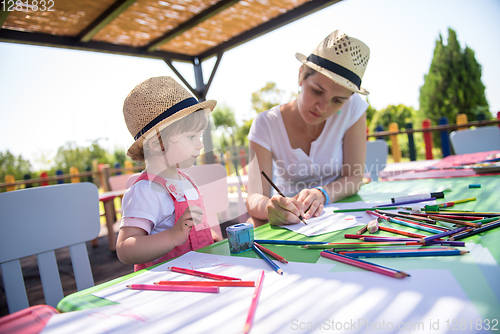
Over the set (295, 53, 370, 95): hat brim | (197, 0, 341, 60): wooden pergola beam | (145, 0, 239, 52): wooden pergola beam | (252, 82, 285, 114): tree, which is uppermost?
(252, 82, 285, 114): tree

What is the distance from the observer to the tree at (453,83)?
8852 mm

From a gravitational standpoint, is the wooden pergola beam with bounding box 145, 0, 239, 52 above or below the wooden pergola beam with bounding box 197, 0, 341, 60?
above

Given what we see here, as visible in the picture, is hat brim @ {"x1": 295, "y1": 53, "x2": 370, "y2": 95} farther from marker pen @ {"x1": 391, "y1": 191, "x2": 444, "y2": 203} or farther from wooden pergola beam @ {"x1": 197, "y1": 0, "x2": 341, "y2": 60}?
wooden pergola beam @ {"x1": 197, "y1": 0, "x2": 341, "y2": 60}

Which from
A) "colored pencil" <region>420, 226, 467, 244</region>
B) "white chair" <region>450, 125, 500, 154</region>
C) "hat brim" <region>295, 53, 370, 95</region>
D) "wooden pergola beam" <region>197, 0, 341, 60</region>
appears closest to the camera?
"colored pencil" <region>420, 226, 467, 244</region>

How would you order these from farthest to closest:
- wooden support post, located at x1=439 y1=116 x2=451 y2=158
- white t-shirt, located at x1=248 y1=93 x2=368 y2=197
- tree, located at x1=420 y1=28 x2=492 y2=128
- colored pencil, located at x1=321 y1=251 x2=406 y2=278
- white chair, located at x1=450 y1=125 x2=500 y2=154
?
tree, located at x1=420 y1=28 x2=492 y2=128
wooden support post, located at x1=439 y1=116 x2=451 y2=158
white chair, located at x1=450 y1=125 x2=500 y2=154
white t-shirt, located at x1=248 y1=93 x2=368 y2=197
colored pencil, located at x1=321 y1=251 x2=406 y2=278

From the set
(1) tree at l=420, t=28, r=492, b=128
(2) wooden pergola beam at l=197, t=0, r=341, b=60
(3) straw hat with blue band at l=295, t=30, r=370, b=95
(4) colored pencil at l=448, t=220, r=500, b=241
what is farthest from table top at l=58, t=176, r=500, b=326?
(1) tree at l=420, t=28, r=492, b=128

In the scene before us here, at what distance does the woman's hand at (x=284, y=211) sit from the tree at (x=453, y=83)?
10281 millimetres

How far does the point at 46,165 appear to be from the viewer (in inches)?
485

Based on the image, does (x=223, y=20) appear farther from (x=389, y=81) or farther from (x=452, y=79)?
(x=389, y=81)

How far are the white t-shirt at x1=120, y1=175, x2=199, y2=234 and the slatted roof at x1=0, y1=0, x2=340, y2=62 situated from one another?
374 centimetres

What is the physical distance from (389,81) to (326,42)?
13.5m

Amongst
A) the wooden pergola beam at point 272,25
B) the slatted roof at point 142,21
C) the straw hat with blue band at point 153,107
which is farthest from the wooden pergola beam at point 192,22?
the straw hat with blue band at point 153,107

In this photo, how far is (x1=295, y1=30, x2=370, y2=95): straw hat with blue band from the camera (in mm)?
1272

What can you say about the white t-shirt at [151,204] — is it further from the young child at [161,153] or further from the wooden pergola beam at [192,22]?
the wooden pergola beam at [192,22]
